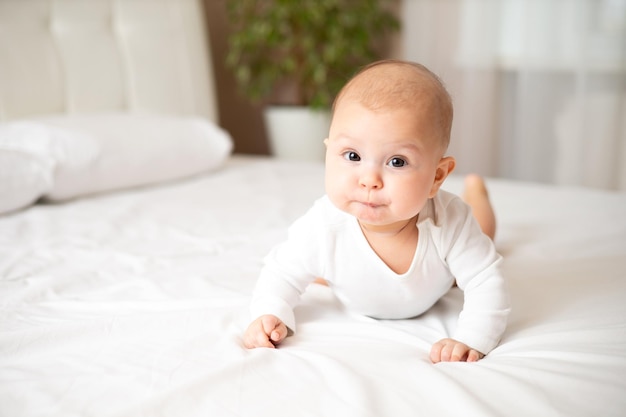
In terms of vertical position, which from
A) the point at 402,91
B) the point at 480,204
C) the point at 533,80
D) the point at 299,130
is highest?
the point at 402,91

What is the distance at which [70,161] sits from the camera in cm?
167

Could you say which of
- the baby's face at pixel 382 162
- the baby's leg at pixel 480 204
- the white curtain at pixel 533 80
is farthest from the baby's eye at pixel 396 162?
the white curtain at pixel 533 80

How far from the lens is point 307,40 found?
287 centimetres

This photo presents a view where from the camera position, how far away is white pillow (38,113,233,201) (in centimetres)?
172

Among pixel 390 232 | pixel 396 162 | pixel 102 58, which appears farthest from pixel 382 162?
pixel 102 58

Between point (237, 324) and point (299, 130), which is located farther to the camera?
point (299, 130)

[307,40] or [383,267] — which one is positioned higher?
[307,40]

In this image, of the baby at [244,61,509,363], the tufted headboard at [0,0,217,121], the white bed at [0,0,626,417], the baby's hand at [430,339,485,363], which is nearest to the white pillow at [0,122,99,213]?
the white bed at [0,0,626,417]

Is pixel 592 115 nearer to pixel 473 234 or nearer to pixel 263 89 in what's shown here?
pixel 263 89

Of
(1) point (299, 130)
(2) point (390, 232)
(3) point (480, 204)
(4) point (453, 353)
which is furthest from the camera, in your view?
(1) point (299, 130)

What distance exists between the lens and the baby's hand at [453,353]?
78 cm

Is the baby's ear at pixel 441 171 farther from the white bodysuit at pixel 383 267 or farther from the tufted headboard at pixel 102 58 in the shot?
the tufted headboard at pixel 102 58

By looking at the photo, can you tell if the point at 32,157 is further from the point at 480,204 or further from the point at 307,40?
the point at 307,40

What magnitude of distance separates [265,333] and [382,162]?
292 mm
